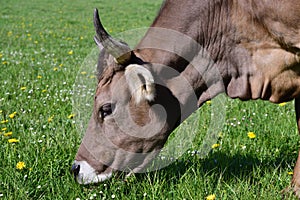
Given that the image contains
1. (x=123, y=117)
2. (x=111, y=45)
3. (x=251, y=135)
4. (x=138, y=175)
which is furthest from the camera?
(x=251, y=135)

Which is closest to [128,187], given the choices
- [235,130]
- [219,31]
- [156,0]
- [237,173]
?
[237,173]

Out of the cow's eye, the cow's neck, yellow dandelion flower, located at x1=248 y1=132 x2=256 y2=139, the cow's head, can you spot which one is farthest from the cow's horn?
yellow dandelion flower, located at x1=248 y1=132 x2=256 y2=139

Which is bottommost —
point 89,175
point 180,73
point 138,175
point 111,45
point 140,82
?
point 138,175

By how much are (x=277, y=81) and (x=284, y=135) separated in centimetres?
149

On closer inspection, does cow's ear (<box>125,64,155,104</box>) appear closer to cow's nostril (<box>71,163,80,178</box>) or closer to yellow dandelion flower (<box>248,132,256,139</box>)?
cow's nostril (<box>71,163,80,178</box>)

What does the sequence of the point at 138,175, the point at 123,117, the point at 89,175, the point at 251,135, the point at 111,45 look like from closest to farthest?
the point at 111,45 → the point at 123,117 → the point at 89,175 → the point at 138,175 → the point at 251,135

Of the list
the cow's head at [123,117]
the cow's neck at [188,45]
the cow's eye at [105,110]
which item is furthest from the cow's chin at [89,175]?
the cow's neck at [188,45]

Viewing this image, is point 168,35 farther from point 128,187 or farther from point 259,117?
point 259,117

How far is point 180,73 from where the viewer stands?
3756 millimetres

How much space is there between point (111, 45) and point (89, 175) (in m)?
1.12

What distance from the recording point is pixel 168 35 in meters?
3.74

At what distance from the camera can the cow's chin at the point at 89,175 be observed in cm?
384

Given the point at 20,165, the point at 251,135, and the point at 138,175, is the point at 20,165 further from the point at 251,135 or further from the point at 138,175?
the point at 251,135

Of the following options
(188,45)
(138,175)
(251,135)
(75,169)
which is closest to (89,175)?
(75,169)
